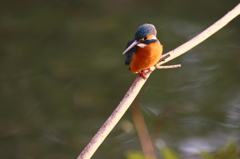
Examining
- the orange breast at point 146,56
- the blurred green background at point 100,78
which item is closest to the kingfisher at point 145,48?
the orange breast at point 146,56

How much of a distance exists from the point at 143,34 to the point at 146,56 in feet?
0.36

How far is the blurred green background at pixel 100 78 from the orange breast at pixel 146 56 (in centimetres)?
120

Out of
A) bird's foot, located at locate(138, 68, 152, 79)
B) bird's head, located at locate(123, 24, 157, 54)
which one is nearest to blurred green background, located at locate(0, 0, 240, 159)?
bird's foot, located at locate(138, 68, 152, 79)

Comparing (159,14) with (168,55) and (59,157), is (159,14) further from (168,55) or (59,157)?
(168,55)

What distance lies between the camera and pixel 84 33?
393 cm

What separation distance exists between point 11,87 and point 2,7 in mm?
1321

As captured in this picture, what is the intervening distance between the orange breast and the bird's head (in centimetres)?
4

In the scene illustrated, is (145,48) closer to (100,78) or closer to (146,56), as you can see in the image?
(146,56)

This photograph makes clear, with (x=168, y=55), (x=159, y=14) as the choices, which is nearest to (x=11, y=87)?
(x=159, y=14)

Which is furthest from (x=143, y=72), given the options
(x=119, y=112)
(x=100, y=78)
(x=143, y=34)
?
(x=100, y=78)

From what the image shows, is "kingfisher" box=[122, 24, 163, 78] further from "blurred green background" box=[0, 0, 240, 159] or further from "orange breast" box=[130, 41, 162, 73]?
"blurred green background" box=[0, 0, 240, 159]

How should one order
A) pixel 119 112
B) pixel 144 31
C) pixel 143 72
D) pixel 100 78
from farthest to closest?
pixel 100 78 → pixel 143 72 → pixel 144 31 → pixel 119 112

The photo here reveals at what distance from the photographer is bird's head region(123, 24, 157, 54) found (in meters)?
Result: 1.68

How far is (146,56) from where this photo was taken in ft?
5.70
